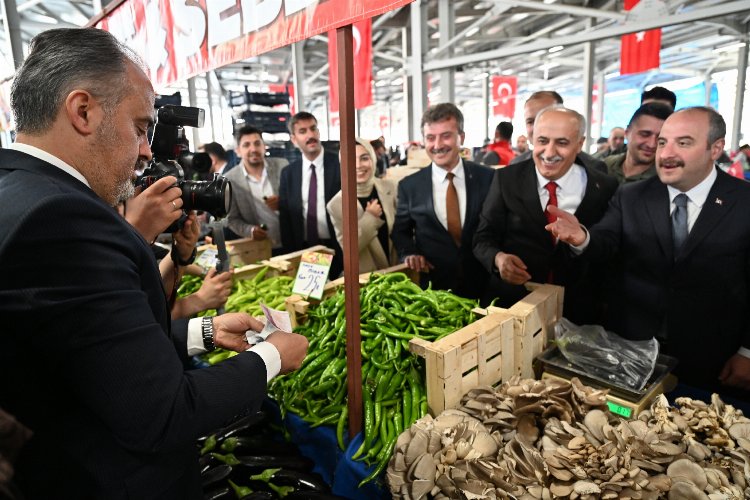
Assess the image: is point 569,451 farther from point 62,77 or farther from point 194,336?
→ point 62,77

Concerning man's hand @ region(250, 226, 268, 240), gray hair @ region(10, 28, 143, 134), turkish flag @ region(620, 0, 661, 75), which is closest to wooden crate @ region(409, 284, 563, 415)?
gray hair @ region(10, 28, 143, 134)

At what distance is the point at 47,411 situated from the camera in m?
0.98

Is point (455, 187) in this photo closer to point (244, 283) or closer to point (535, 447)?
point (244, 283)

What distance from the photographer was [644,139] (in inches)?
130

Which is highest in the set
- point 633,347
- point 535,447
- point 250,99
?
point 250,99

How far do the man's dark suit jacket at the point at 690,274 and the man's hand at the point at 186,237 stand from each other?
6.47ft

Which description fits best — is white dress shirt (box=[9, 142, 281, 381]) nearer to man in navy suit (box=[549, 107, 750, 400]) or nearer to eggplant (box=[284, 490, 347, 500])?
eggplant (box=[284, 490, 347, 500])

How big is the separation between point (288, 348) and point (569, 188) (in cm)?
225

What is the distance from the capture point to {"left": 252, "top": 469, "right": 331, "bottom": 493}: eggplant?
1.82 metres

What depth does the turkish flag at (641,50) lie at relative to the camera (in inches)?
263

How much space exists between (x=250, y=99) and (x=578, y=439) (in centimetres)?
795

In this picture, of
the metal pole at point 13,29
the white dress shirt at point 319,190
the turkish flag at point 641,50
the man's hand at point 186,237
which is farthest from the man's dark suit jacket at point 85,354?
the metal pole at point 13,29

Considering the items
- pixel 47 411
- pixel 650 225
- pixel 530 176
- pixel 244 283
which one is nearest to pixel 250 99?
pixel 244 283

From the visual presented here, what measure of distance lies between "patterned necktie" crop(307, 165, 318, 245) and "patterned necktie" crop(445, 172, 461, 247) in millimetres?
1402
